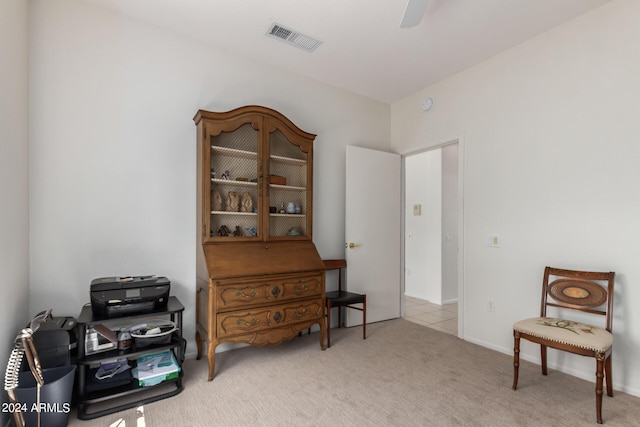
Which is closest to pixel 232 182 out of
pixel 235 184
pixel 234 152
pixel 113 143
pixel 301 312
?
pixel 235 184

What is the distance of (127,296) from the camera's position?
83.6 inches

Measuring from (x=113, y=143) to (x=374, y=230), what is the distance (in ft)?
9.38

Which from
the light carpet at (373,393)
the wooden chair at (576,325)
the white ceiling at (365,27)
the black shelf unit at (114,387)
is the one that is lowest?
the light carpet at (373,393)

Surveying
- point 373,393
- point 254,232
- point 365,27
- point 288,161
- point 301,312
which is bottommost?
point 373,393

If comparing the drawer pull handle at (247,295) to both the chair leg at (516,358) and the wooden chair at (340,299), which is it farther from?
the chair leg at (516,358)

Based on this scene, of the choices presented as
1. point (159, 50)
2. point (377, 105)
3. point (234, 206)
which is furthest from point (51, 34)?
point (377, 105)

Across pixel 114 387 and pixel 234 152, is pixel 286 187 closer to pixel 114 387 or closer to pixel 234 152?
pixel 234 152

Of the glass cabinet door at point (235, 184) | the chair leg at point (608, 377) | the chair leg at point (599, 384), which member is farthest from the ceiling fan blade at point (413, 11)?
the chair leg at point (608, 377)

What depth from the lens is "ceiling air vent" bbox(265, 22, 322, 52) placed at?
9.01 feet

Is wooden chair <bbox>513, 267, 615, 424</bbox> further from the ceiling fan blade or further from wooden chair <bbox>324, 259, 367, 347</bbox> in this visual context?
the ceiling fan blade

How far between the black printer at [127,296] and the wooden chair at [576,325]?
2.59 m

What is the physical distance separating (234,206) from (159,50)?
1.51 m

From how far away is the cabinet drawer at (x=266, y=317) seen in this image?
2486mm

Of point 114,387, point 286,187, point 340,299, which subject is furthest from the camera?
point 340,299
